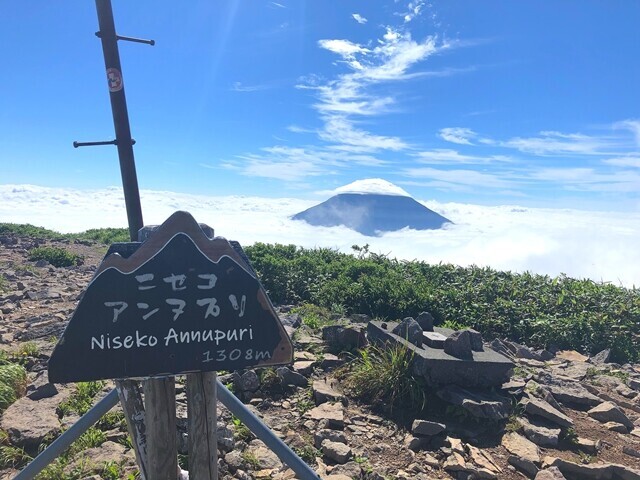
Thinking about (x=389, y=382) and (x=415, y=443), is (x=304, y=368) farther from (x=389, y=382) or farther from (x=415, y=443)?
(x=415, y=443)

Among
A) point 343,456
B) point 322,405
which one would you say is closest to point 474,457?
point 343,456

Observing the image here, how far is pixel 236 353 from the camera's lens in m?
2.44

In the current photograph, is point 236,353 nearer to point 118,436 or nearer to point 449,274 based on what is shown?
point 118,436

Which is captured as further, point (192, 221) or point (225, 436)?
point (225, 436)

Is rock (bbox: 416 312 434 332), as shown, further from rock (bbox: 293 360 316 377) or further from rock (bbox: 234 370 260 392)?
rock (bbox: 234 370 260 392)

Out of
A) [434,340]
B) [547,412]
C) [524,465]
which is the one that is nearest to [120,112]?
[434,340]

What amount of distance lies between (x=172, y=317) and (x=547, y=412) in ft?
14.6

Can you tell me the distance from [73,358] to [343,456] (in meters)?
2.83

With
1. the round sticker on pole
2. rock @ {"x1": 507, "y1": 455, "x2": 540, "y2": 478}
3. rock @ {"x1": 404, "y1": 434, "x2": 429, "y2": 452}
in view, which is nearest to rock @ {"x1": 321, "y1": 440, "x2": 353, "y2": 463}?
rock @ {"x1": 404, "y1": 434, "x2": 429, "y2": 452}

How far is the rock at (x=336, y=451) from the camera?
4.27m

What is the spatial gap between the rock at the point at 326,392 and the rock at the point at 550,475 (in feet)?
7.02

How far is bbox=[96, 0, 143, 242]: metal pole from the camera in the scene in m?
4.65

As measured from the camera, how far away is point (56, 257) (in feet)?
49.3

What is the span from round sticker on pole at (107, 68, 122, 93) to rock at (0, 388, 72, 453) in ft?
11.1
